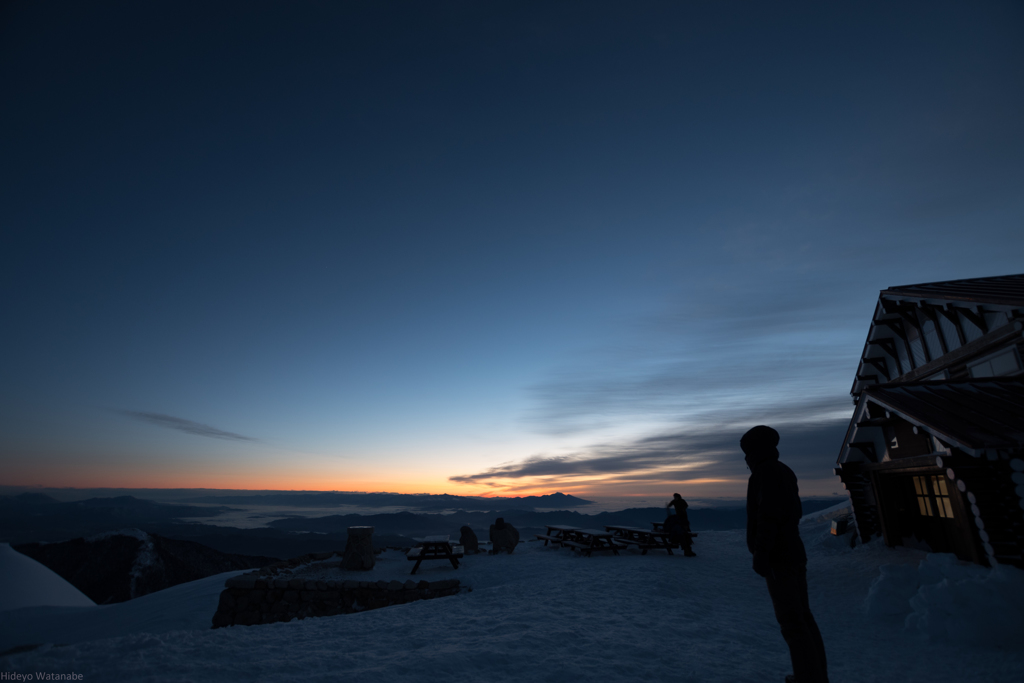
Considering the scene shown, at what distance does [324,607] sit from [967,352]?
19.5 m

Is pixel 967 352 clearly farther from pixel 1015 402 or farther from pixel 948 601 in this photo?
pixel 948 601

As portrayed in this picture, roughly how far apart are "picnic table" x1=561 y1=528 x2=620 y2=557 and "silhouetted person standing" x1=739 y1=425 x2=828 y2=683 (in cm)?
1079

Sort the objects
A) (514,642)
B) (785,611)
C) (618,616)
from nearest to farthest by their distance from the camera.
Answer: (785,611), (514,642), (618,616)

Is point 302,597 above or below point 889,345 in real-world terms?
below

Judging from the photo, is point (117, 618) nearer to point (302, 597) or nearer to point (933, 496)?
point (302, 597)

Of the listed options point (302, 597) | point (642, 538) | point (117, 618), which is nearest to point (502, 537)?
point (642, 538)

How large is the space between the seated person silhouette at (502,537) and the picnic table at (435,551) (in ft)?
8.34

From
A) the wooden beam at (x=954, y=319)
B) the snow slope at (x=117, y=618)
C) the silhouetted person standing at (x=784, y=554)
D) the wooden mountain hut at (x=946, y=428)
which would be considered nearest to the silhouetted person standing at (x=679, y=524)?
the wooden mountain hut at (x=946, y=428)

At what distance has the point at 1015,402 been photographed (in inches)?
391

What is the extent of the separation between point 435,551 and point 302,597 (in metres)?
4.22

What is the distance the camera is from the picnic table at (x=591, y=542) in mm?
14651

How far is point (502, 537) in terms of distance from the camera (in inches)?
669

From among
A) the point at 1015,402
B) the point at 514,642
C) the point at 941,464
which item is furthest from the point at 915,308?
the point at 514,642

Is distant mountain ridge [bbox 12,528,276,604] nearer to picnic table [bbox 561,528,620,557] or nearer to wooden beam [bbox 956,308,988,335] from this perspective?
picnic table [bbox 561,528,620,557]
